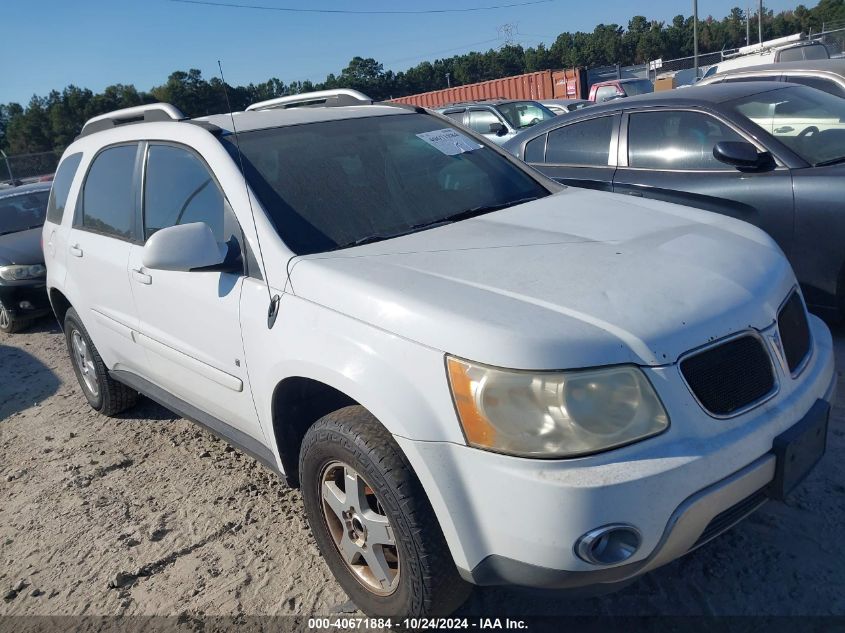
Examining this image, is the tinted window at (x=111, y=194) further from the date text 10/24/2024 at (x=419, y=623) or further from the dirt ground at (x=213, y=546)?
the date text 10/24/2024 at (x=419, y=623)

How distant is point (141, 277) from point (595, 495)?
7.93 ft

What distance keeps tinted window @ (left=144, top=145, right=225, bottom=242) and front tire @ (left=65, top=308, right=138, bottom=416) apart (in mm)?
1324

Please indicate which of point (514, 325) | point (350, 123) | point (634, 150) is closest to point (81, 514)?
point (350, 123)

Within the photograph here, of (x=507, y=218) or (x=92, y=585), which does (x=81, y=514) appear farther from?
(x=507, y=218)

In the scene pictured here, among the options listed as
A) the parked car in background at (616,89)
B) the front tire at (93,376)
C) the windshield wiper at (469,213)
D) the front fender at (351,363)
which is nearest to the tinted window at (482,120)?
the parked car in background at (616,89)

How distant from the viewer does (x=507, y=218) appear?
9.76ft

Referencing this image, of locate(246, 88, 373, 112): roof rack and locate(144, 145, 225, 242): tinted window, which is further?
locate(246, 88, 373, 112): roof rack

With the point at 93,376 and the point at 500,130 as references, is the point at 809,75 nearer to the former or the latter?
the point at 93,376

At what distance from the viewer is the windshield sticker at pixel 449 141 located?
3.45 metres

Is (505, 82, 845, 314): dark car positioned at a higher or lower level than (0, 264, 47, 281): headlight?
higher

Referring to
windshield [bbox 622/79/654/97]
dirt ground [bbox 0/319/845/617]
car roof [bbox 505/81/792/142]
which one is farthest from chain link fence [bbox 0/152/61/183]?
dirt ground [bbox 0/319/845/617]

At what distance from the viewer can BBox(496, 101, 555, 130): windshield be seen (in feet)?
49.8

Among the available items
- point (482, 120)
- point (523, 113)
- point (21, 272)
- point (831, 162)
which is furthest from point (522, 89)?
point (831, 162)

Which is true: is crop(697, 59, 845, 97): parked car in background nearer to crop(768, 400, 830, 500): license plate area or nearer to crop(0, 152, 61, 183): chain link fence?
crop(768, 400, 830, 500): license plate area
